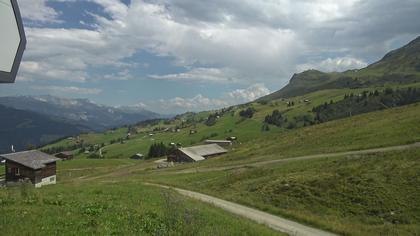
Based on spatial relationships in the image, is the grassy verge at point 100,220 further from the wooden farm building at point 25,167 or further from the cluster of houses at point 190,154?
the cluster of houses at point 190,154

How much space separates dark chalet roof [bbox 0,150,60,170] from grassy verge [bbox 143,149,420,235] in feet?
172

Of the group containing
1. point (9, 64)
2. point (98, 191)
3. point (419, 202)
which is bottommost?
point (419, 202)

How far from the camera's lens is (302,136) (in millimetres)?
93500

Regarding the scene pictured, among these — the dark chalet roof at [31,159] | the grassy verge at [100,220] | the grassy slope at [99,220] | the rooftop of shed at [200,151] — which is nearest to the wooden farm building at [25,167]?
the dark chalet roof at [31,159]

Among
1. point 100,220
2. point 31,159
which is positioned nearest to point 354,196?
point 100,220

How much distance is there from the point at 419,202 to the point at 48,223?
25.0 meters

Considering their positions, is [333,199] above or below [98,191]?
below

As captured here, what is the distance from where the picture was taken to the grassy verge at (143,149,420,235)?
90.0 feet

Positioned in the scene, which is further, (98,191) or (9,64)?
(98,191)

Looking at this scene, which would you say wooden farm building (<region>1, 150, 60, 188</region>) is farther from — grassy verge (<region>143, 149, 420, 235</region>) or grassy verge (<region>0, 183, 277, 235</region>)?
grassy verge (<region>0, 183, 277, 235</region>)

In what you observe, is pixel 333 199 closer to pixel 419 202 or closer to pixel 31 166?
pixel 419 202

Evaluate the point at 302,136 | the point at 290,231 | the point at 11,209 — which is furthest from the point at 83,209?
the point at 302,136

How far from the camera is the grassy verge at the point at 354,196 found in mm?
27444

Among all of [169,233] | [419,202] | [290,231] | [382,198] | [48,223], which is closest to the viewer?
[169,233]
